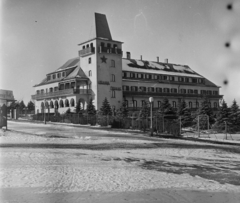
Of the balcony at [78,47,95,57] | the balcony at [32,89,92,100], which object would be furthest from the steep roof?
the balcony at [78,47,95,57]

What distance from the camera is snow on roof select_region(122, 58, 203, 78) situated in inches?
2614

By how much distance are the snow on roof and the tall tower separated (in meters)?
6.15

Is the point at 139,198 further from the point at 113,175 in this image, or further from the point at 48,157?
the point at 48,157

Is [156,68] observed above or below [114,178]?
above

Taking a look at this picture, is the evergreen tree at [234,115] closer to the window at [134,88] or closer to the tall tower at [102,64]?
the tall tower at [102,64]

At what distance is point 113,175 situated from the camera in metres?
9.48

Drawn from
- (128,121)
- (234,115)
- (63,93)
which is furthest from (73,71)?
(234,115)

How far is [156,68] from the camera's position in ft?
234

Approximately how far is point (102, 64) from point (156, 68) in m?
19.8

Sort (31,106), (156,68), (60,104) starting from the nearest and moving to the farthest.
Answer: (60,104) < (156,68) < (31,106)

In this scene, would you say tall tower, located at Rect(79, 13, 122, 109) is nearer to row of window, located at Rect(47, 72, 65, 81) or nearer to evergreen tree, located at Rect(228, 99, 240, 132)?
row of window, located at Rect(47, 72, 65, 81)

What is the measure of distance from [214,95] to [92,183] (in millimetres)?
69928

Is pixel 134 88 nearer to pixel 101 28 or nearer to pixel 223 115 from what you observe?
pixel 101 28

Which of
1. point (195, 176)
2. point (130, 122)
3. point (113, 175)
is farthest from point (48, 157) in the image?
point (130, 122)
